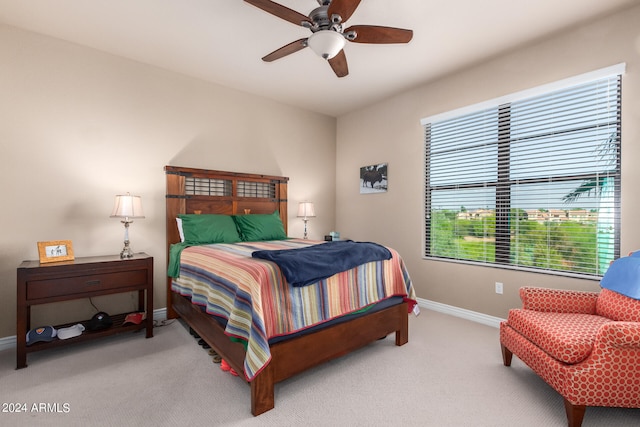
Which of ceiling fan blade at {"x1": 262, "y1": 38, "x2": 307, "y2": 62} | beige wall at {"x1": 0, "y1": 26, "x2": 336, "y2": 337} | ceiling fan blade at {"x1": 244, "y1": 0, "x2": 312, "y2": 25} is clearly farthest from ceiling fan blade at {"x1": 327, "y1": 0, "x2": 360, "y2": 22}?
beige wall at {"x1": 0, "y1": 26, "x2": 336, "y2": 337}

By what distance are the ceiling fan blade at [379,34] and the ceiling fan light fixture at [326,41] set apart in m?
0.15

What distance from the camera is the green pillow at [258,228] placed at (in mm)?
3545

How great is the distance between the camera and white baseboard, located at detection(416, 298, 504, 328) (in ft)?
10.3

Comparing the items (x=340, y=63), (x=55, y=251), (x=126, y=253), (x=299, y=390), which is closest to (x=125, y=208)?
(x=126, y=253)

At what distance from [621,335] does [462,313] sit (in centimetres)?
196

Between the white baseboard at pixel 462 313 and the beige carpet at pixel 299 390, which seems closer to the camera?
the beige carpet at pixel 299 390

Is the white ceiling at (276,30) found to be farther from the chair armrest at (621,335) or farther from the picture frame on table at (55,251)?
the chair armrest at (621,335)

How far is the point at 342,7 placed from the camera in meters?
1.84

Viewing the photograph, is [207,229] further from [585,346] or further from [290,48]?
[585,346]

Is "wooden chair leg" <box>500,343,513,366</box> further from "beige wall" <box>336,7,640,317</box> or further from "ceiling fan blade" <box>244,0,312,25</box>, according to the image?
"ceiling fan blade" <box>244,0,312,25</box>

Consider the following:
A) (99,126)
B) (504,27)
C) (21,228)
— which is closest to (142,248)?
(21,228)

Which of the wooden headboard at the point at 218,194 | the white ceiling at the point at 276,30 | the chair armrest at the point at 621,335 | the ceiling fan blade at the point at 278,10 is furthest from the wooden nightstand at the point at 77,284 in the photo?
the chair armrest at the point at 621,335

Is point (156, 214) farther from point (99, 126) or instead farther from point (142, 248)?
point (99, 126)

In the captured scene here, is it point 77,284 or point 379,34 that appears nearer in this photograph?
point 379,34
